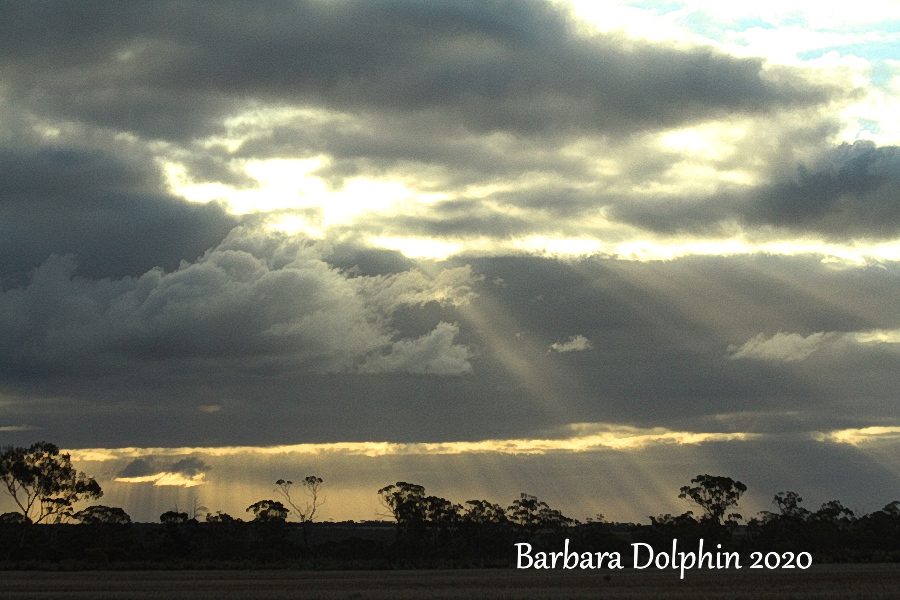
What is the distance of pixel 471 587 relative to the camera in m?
81.9

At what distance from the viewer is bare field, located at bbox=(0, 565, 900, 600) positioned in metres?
70.3

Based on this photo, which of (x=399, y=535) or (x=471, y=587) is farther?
(x=399, y=535)

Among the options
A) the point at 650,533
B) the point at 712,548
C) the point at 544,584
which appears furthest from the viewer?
the point at 650,533

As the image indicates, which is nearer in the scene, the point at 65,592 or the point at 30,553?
the point at 65,592

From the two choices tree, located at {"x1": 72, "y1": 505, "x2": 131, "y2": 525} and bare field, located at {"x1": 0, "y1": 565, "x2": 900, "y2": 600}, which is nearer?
bare field, located at {"x1": 0, "y1": 565, "x2": 900, "y2": 600}

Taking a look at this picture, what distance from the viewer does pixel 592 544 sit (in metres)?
163

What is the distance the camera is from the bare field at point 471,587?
231 ft

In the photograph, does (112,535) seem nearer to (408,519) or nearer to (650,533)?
(408,519)

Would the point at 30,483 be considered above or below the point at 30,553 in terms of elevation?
above

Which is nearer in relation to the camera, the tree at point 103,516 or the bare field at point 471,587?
the bare field at point 471,587

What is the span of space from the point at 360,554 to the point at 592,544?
3717 cm

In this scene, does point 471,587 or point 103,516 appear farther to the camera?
point 103,516

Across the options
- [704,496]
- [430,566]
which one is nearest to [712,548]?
[704,496]

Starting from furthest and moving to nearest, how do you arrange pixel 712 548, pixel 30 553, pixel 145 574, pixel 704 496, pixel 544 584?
pixel 704 496 < pixel 712 548 < pixel 30 553 < pixel 145 574 < pixel 544 584
